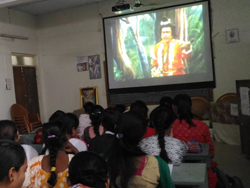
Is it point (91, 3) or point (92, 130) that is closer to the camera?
point (92, 130)

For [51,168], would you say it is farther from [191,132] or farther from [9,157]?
[191,132]

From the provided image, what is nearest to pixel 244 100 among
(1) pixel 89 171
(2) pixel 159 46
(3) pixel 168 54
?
(3) pixel 168 54

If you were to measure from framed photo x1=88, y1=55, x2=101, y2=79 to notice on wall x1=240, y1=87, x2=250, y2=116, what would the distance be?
11.9 feet

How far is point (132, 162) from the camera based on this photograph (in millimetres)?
1312

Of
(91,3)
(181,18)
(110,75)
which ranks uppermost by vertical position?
(91,3)

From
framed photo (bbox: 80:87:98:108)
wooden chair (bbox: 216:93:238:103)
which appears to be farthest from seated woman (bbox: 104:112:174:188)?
framed photo (bbox: 80:87:98:108)

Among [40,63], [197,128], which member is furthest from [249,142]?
[40,63]

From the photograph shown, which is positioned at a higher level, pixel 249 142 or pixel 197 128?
pixel 197 128

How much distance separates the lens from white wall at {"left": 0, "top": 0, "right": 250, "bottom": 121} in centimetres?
524

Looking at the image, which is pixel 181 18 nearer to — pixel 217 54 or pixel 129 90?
pixel 217 54

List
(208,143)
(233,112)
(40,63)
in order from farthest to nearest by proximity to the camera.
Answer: (40,63) < (233,112) < (208,143)

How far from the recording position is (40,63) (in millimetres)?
7031

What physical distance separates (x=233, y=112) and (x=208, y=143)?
2.35m

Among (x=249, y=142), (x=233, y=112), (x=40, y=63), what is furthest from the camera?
(x=40, y=63)
